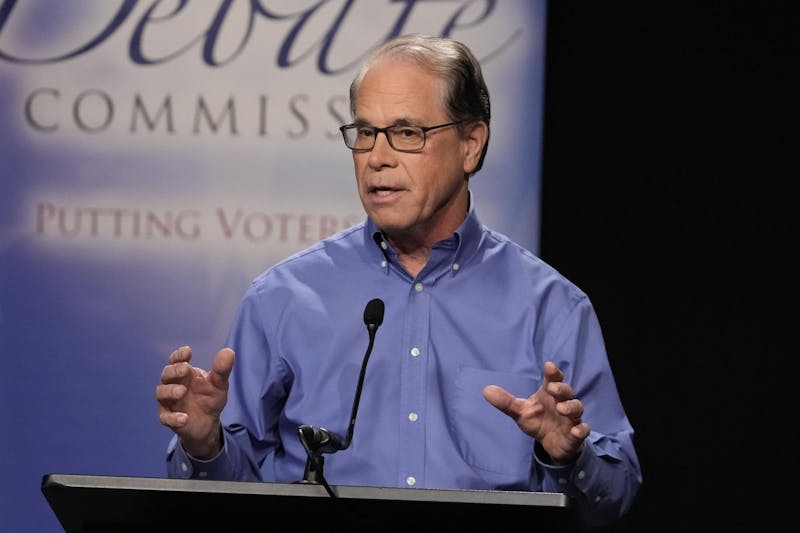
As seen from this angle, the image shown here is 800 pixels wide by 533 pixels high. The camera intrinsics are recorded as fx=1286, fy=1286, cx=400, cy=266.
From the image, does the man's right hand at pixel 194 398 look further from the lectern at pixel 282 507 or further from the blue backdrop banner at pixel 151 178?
the blue backdrop banner at pixel 151 178

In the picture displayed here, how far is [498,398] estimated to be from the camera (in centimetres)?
219

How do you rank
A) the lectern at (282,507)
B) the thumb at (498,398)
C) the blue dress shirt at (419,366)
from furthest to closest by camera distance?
the blue dress shirt at (419,366), the thumb at (498,398), the lectern at (282,507)

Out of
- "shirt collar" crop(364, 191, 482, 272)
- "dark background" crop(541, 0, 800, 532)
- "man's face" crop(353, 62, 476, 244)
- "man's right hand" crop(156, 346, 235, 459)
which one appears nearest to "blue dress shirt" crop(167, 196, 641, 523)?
"shirt collar" crop(364, 191, 482, 272)

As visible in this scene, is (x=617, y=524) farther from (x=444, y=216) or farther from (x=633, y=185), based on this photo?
(x=444, y=216)

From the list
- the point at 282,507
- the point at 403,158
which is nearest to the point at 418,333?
the point at 403,158

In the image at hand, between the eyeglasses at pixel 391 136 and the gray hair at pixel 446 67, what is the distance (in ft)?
0.26

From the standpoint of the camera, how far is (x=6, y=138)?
12.5 feet

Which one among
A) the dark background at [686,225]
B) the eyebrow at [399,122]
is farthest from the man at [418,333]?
the dark background at [686,225]

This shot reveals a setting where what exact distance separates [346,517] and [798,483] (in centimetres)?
243

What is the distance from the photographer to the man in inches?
109

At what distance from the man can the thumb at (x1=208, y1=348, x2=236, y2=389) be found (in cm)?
37

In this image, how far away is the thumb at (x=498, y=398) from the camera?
217cm

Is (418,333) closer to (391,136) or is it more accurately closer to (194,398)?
(391,136)

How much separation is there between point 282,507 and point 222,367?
0.43m
